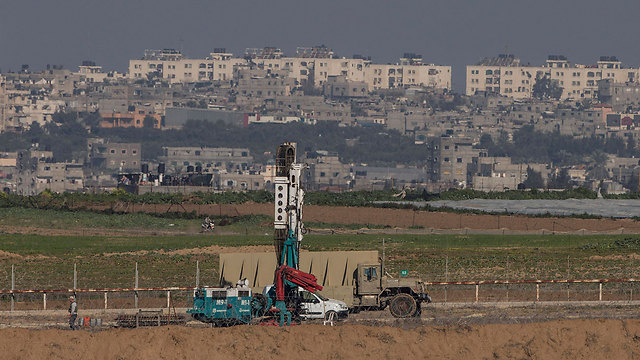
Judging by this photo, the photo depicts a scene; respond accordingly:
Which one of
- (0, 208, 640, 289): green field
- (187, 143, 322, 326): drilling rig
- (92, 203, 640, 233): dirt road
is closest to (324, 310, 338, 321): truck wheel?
(187, 143, 322, 326): drilling rig

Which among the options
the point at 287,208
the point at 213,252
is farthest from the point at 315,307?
the point at 213,252

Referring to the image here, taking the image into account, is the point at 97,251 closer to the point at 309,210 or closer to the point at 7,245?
the point at 7,245

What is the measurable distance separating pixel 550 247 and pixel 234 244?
22480 millimetres

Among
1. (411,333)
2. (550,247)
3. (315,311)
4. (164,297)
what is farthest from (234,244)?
(411,333)

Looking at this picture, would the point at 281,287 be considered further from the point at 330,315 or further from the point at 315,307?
the point at 330,315

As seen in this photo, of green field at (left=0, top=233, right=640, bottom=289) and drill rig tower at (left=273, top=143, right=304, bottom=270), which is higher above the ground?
drill rig tower at (left=273, top=143, right=304, bottom=270)

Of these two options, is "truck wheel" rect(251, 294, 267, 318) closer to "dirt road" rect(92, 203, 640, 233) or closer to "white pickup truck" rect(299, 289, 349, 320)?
"white pickup truck" rect(299, 289, 349, 320)

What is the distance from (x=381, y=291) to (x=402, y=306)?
1.29 meters

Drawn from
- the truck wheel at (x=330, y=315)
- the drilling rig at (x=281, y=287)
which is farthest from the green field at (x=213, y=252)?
the truck wheel at (x=330, y=315)

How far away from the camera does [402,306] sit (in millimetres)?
56188

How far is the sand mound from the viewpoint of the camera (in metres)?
47.5

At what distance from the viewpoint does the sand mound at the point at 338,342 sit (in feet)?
156

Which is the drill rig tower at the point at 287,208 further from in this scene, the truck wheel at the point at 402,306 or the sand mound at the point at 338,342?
the sand mound at the point at 338,342

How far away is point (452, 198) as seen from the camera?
468 feet
